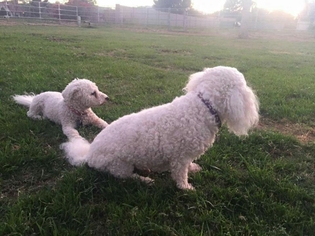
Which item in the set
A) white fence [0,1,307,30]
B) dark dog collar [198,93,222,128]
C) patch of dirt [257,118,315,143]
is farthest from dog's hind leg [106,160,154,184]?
white fence [0,1,307,30]

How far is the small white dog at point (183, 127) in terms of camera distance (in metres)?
2.83

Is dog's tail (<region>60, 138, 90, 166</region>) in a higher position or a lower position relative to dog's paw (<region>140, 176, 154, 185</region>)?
higher

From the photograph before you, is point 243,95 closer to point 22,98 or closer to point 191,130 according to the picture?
point 191,130

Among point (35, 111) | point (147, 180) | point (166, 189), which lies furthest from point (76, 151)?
point (35, 111)

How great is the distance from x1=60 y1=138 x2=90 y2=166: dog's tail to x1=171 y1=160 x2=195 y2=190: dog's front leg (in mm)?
1003

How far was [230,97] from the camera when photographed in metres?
2.81

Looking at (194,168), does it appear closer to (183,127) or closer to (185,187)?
(185,187)

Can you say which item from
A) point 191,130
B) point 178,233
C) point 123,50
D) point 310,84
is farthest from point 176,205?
point 123,50

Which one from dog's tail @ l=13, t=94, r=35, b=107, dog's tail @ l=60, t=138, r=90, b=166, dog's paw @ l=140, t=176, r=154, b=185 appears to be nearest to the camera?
dog's paw @ l=140, t=176, r=154, b=185

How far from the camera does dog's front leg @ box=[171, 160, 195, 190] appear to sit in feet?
9.59

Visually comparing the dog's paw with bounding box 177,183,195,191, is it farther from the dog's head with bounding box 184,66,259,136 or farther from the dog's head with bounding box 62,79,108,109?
the dog's head with bounding box 62,79,108,109

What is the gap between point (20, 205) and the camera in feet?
8.63

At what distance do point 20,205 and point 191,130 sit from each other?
5.54ft

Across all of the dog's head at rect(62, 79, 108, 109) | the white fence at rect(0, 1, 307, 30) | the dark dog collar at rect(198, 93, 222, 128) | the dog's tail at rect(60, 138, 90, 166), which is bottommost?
the dog's tail at rect(60, 138, 90, 166)
